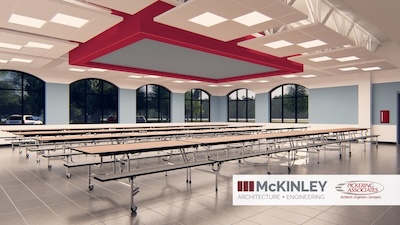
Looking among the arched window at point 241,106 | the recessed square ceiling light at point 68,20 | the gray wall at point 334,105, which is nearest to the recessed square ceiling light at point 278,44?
the recessed square ceiling light at point 68,20

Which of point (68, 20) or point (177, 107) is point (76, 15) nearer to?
point (68, 20)

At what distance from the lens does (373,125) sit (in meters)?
11.6

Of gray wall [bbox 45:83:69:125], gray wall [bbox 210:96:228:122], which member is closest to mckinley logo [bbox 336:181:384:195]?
gray wall [bbox 45:83:69:125]

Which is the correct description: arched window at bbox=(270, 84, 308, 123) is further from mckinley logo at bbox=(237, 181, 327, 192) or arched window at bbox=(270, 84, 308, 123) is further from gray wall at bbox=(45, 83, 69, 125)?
gray wall at bbox=(45, 83, 69, 125)

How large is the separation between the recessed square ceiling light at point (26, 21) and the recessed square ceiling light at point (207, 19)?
2905 millimetres

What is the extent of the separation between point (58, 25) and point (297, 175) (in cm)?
545

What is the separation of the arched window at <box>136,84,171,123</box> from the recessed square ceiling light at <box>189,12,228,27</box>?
1016 cm

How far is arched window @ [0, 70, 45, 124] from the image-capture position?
35.0 feet

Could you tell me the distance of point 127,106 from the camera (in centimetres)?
1391

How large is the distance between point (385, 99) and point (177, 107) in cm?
1046

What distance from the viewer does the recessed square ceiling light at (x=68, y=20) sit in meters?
4.77

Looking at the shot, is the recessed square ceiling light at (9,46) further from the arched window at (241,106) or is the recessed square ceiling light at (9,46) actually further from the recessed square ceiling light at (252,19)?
the arched window at (241,106)

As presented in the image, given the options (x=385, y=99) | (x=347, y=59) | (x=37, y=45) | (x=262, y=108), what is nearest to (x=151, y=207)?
(x=37, y=45)

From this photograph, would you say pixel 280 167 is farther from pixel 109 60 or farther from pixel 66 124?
pixel 66 124
